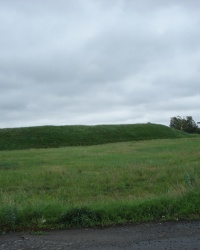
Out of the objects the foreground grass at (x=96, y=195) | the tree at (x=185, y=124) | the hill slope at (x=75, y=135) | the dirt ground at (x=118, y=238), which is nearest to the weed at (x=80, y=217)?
the foreground grass at (x=96, y=195)

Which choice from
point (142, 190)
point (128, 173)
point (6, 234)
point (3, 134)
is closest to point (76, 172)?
point (128, 173)

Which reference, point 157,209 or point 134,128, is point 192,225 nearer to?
point 157,209

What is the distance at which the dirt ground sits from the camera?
21.3 ft

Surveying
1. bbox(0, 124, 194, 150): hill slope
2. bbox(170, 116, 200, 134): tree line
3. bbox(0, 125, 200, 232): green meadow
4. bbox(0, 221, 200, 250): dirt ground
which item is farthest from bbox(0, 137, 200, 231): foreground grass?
bbox(170, 116, 200, 134): tree line

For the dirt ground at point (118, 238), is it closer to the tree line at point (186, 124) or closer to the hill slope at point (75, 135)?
the hill slope at point (75, 135)

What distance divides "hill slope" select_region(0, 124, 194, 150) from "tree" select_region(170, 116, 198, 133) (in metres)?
38.6

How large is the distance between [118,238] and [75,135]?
57.5m

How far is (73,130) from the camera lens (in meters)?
68.6

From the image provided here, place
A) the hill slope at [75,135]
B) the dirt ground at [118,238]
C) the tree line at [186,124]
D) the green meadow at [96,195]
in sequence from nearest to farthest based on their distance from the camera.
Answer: the dirt ground at [118,238], the green meadow at [96,195], the hill slope at [75,135], the tree line at [186,124]

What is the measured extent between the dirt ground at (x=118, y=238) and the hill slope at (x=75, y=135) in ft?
155

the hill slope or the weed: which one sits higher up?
the hill slope

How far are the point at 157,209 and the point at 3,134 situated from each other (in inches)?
2203

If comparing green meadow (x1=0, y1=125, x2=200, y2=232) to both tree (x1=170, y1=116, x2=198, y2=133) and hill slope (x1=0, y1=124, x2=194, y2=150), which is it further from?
tree (x1=170, y1=116, x2=198, y2=133)

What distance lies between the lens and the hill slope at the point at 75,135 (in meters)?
57.6
